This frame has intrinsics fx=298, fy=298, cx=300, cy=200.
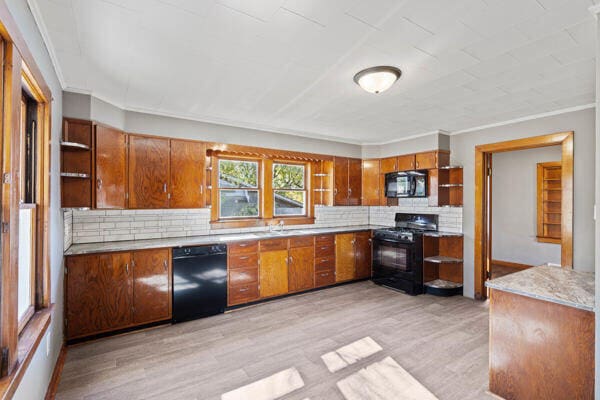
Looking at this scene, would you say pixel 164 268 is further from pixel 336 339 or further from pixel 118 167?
pixel 336 339

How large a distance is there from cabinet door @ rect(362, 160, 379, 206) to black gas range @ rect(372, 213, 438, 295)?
0.58 meters

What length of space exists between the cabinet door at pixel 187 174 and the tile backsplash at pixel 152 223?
277 millimetres

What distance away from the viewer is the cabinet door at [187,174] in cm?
375

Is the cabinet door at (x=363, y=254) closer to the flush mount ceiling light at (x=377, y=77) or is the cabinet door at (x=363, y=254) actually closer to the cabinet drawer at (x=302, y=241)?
the cabinet drawer at (x=302, y=241)

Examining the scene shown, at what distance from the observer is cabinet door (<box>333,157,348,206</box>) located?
5.25 metres

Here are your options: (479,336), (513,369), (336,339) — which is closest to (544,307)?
(513,369)

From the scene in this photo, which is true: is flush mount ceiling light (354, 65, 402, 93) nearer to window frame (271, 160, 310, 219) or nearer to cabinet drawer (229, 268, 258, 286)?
window frame (271, 160, 310, 219)

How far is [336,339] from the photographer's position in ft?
10.0

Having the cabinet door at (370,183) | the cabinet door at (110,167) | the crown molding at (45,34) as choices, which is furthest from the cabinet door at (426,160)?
the crown molding at (45,34)

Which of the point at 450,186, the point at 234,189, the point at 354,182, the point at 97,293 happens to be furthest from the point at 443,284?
the point at 97,293

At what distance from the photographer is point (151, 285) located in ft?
10.7

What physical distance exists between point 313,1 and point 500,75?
6.31 ft

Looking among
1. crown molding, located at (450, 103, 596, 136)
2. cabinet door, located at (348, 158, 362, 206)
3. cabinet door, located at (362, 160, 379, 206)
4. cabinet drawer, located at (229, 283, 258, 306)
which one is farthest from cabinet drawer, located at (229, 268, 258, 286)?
crown molding, located at (450, 103, 596, 136)

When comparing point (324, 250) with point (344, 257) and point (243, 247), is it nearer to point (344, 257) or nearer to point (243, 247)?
point (344, 257)
